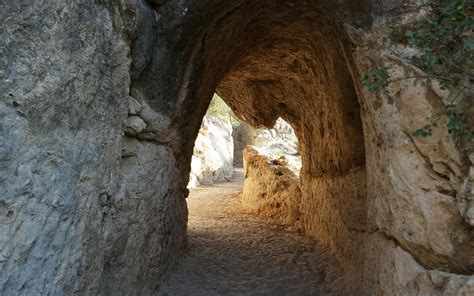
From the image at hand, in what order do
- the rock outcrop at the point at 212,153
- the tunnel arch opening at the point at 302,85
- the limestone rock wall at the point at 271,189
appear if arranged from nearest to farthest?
the tunnel arch opening at the point at 302,85 < the limestone rock wall at the point at 271,189 < the rock outcrop at the point at 212,153

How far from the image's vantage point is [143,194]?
3.21 meters

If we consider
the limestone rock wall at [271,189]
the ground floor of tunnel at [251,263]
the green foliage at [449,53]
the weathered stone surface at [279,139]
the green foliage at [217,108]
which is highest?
the green foliage at [217,108]

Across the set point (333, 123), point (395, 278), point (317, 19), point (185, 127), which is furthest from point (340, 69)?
point (395, 278)

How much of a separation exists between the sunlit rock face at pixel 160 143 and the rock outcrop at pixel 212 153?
7.80 metres

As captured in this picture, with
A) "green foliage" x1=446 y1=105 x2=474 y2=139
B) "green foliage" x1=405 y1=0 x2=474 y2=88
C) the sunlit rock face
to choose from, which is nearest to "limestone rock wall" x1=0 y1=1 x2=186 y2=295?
the sunlit rock face

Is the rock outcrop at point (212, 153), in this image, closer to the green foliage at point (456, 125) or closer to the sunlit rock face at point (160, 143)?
the sunlit rock face at point (160, 143)

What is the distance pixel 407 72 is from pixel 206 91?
7.57 ft

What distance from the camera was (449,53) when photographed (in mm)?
2307

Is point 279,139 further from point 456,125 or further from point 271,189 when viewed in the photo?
point 456,125

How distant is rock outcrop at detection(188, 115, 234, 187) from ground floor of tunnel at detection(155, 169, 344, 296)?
5.53m

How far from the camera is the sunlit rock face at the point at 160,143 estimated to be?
200cm

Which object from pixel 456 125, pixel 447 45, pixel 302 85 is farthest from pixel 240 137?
pixel 456 125

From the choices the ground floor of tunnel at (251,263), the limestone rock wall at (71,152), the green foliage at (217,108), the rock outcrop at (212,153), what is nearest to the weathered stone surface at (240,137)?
the rock outcrop at (212,153)

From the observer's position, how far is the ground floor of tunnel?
405 centimetres
